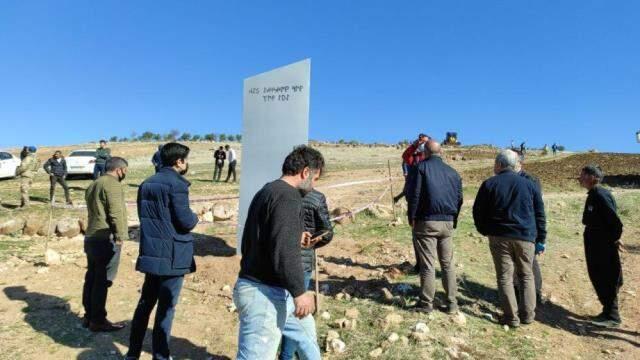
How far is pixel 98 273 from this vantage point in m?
4.83

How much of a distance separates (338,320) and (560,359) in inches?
83.3

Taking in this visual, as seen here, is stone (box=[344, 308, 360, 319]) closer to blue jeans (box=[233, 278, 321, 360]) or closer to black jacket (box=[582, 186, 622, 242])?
blue jeans (box=[233, 278, 321, 360])

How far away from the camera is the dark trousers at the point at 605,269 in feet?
17.6

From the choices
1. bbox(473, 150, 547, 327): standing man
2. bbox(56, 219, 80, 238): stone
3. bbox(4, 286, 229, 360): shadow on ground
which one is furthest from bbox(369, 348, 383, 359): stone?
bbox(56, 219, 80, 238): stone

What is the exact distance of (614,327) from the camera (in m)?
5.35

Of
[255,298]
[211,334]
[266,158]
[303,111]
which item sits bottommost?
[211,334]

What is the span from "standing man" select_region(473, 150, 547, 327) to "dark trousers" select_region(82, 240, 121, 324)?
3.98 metres

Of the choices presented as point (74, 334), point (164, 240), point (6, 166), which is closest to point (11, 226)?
point (74, 334)

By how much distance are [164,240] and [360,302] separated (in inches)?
102

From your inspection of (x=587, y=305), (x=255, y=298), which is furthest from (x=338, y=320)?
(x=587, y=305)

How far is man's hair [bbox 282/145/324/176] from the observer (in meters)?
2.78

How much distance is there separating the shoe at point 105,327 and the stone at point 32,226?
19.3ft

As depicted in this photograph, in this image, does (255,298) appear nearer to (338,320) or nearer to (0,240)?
(338,320)

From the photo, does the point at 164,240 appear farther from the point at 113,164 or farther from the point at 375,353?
the point at 375,353
